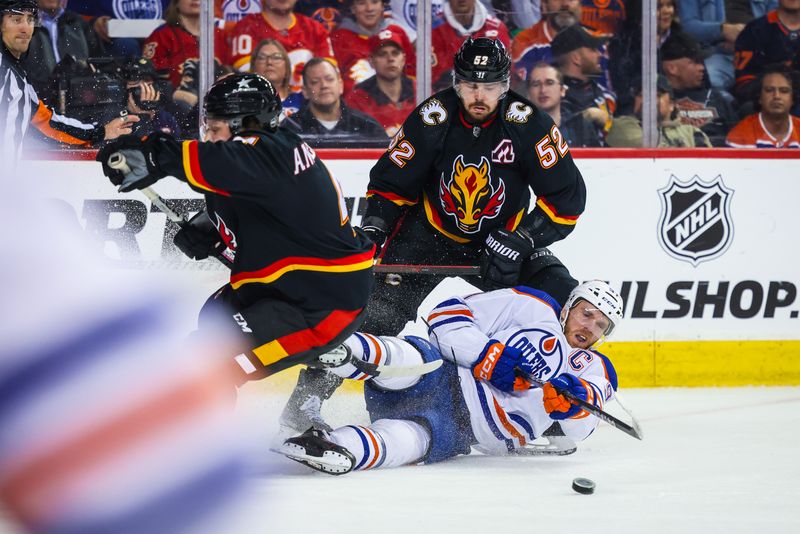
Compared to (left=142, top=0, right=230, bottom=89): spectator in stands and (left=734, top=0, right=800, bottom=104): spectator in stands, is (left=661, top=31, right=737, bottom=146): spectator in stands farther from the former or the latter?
(left=142, top=0, right=230, bottom=89): spectator in stands

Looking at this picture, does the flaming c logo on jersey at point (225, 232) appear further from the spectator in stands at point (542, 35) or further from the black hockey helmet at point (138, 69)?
the spectator in stands at point (542, 35)

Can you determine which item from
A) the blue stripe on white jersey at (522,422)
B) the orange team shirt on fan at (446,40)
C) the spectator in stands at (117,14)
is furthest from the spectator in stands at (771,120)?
the spectator in stands at (117,14)

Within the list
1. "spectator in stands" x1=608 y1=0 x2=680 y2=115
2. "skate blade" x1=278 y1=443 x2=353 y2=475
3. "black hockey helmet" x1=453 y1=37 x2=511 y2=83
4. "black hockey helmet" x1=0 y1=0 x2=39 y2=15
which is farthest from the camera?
"spectator in stands" x1=608 y1=0 x2=680 y2=115

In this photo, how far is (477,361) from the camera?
3.48m

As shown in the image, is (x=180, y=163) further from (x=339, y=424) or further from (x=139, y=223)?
(x=139, y=223)

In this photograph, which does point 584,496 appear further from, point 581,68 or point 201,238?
point 581,68

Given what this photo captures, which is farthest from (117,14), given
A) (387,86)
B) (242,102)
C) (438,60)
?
(242,102)

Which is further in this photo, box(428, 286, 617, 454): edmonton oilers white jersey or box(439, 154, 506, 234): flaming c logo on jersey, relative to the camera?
box(439, 154, 506, 234): flaming c logo on jersey

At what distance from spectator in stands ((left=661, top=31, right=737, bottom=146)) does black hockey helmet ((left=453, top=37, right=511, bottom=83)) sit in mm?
1574

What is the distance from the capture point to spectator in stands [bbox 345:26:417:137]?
17.4 feet

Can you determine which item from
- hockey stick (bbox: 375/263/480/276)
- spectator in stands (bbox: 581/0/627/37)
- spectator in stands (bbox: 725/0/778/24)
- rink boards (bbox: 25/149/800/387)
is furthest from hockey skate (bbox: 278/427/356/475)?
spectator in stands (bbox: 725/0/778/24)

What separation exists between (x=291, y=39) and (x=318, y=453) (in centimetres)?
256

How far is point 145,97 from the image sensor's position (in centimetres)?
519

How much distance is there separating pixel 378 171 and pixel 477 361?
1.04m
